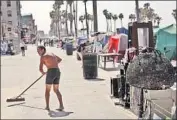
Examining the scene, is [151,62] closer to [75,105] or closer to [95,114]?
[95,114]

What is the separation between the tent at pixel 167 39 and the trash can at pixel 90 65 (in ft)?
18.6

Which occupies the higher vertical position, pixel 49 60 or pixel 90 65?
pixel 49 60

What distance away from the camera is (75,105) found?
37.8 feet

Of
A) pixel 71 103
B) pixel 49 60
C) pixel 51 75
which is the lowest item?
pixel 71 103

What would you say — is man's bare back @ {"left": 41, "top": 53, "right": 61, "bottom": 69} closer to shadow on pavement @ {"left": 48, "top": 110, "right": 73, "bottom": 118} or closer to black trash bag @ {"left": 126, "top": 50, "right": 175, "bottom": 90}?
shadow on pavement @ {"left": 48, "top": 110, "right": 73, "bottom": 118}

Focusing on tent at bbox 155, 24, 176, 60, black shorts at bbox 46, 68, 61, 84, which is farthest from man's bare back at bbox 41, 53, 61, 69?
tent at bbox 155, 24, 176, 60

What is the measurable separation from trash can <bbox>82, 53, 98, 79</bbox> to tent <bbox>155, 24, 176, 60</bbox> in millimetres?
5667

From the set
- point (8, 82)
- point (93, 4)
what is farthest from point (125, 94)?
point (93, 4)

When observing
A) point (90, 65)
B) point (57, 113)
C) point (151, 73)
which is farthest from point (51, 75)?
point (90, 65)

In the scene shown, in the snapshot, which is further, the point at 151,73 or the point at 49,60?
the point at 49,60

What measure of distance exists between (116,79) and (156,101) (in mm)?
4463

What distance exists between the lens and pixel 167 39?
23.8m

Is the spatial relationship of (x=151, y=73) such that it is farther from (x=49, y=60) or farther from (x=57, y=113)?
(x=49, y=60)

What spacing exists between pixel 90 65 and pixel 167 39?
7164 mm
